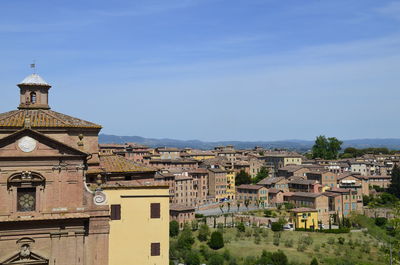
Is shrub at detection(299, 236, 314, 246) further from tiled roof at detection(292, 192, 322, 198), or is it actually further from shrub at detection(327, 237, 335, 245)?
tiled roof at detection(292, 192, 322, 198)

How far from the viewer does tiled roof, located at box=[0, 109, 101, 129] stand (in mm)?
23500

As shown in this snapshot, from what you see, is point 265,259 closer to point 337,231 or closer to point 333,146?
point 337,231

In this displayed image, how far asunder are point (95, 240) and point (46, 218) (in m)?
2.41

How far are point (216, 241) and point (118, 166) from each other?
37.5 meters

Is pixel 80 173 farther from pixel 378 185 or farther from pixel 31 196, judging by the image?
pixel 378 185

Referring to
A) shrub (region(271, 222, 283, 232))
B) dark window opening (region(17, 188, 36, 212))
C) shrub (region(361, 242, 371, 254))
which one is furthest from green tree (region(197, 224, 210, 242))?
dark window opening (region(17, 188, 36, 212))

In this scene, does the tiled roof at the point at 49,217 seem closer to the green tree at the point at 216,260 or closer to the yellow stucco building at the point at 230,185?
the green tree at the point at 216,260

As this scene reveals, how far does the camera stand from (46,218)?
2075 cm

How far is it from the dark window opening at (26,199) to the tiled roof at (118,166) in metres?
4.25

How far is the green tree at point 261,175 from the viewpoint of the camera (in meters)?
107

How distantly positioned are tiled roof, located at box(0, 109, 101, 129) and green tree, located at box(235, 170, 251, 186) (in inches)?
3123

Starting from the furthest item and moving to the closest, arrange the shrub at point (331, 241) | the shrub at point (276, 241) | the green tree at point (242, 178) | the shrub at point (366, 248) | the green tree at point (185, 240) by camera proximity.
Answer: the green tree at point (242, 178) → the shrub at point (331, 241) → the shrub at point (276, 241) → the shrub at point (366, 248) → the green tree at point (185, 240)

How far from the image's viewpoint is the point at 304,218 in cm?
7400

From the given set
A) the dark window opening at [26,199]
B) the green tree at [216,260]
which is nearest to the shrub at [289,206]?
the green tree at [216,260]
